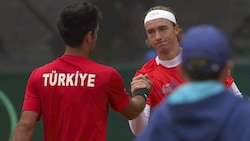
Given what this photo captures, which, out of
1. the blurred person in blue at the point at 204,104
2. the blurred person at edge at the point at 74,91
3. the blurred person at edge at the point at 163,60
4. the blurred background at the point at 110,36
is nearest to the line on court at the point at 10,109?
the blurred background at the point at 110,36

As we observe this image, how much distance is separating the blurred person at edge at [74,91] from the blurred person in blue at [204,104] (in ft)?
4.88

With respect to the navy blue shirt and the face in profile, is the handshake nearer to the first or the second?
the face in profile

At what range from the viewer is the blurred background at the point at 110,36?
777 cm

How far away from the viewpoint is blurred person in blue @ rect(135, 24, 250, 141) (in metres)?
3.19

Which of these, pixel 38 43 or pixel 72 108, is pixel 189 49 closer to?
pixel 72 108

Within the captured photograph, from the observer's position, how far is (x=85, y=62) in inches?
189

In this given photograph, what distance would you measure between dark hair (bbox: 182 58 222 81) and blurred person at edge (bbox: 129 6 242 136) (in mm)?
2130

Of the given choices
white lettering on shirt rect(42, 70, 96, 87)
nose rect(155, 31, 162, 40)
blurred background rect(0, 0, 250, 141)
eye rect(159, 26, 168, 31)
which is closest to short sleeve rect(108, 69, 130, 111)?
white lettering on shirt rect(42, 70, 96, 87)

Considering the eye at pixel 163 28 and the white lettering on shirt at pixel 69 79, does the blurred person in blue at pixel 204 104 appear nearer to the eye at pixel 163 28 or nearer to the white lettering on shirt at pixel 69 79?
the white lettering on shirt at pixel 69 79

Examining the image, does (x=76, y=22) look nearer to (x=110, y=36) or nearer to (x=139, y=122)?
(x=139, y=122)

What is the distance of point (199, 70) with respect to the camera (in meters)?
3.21

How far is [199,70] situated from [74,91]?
1.59 meters

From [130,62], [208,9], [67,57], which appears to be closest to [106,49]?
[130,62]

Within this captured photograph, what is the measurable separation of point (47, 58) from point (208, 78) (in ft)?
16.4
